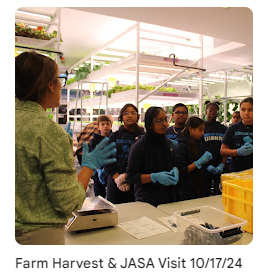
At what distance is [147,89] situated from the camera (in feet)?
13.7

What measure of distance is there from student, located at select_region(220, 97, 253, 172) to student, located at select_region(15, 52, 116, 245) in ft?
7.36

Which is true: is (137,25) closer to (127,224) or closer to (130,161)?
(130,161)

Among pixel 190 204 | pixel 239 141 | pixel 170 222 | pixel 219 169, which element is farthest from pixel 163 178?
pixel 239 141

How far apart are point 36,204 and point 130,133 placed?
6.52ft

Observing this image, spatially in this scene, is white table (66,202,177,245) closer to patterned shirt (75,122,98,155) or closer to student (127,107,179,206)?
student (127,107,179,206)

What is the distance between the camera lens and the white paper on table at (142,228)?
147cm

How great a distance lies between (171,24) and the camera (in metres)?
3.33

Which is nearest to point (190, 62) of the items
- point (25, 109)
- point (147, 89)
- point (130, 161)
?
point (147, 89)

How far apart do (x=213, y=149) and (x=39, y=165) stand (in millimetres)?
2726

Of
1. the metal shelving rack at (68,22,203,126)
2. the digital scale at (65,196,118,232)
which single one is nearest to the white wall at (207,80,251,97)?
the metal shelving rack at (68,22,203,126)

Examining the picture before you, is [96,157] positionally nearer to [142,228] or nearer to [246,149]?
[142,228]

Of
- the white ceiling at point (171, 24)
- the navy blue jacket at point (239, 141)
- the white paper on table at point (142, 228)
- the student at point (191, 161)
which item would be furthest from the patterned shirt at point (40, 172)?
the navy blue jacket at point (239, 141)

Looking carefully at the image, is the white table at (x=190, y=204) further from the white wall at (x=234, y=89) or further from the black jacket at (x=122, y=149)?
the white wall at (x=234, y=89)
